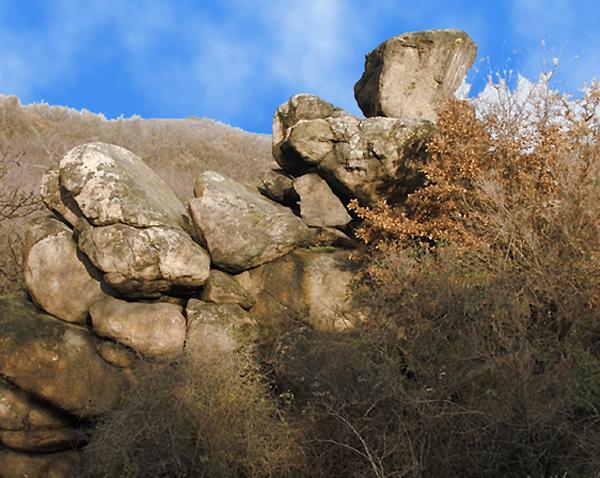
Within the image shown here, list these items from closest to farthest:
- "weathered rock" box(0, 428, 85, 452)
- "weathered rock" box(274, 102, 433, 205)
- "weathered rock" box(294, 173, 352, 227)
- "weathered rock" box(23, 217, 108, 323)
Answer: "weathered rock" box(0, 428, 85, 452)
"weathered rock" box(23, 217, 108, 323)
"weathered rock" box(274, 102, 433, 205)
"weathered rock" box(294, 173, 352, 227)

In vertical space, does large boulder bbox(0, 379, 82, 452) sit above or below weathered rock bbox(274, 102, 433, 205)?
below

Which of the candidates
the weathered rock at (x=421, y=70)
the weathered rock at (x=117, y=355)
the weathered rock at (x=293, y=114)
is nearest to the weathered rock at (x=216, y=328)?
the weathered rock at (x=117, y=355)

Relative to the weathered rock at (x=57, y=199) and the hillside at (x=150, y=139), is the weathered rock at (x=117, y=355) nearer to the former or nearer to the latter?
the weathered rock at (x=57, y=199)

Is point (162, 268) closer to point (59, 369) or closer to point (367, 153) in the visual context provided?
point (59, 369)

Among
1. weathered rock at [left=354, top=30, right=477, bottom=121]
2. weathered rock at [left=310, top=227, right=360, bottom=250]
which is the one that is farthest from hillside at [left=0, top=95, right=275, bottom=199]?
weathered rock at [left=310, top=227, right=360, bottom=250]

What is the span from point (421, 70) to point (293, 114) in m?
2.58

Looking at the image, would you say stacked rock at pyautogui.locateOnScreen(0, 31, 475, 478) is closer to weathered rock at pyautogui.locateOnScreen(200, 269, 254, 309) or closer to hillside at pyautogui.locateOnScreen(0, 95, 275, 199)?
weathered rock at pyautogui.locateOnScreen(200, 269, 254, 309)

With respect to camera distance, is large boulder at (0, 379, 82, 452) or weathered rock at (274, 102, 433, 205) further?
weathered rock at (274, 102, 433, 205)

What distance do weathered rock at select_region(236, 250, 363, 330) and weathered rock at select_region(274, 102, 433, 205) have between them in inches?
56.4

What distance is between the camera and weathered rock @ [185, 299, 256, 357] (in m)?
9.14

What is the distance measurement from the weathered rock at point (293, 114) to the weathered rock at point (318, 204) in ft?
1.92

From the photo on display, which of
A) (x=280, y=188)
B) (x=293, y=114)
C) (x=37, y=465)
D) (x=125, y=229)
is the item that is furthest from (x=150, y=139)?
(x=37, y=465)

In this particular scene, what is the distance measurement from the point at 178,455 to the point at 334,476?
180 cm

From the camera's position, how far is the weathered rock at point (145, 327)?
9.09 metres
